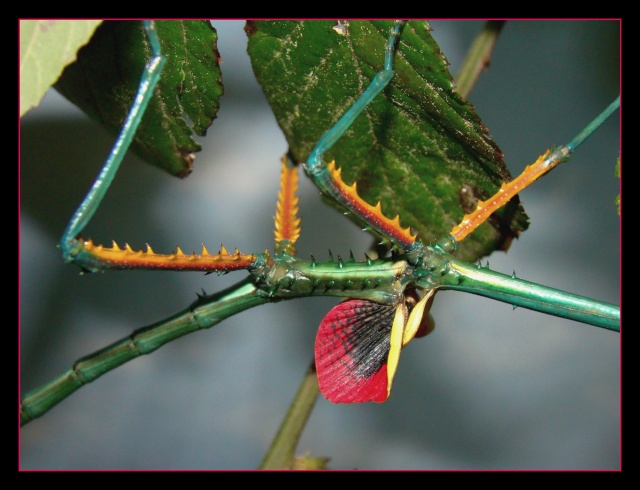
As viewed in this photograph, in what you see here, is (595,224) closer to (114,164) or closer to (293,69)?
(293,69)

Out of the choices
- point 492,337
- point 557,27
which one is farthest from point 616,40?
point 492,337

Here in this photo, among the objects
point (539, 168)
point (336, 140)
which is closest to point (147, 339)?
point (336, 140)

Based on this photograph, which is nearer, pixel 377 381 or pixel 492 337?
pixel 377 381

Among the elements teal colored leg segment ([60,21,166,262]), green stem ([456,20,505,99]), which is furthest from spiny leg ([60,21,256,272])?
green stem ([456,20,505,99])

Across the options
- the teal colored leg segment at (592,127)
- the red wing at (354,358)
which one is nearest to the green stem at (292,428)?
the red wing at (354,358)

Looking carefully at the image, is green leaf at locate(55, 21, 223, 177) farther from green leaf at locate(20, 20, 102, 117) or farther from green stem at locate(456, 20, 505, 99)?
green stem at locate(456, 20, 505, 99)
